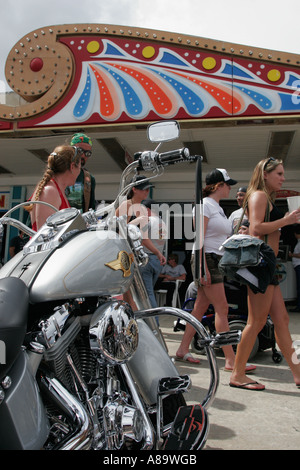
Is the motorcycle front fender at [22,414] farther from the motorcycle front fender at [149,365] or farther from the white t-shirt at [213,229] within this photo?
the white t-shirt at [213,229]

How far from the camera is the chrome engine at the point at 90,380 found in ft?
4.22

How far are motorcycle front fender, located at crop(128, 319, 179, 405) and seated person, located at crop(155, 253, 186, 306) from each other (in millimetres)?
5978

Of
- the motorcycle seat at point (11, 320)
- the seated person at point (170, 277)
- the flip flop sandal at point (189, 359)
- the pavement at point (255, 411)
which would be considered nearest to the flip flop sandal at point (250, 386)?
the pavement at point (255, 411)

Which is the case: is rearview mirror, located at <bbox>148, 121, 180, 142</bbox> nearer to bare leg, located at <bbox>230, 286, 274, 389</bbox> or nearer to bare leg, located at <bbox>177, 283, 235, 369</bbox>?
bare leg, located at <bbox>230, 286, 274, 389</bbox>

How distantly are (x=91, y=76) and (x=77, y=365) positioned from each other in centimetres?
664

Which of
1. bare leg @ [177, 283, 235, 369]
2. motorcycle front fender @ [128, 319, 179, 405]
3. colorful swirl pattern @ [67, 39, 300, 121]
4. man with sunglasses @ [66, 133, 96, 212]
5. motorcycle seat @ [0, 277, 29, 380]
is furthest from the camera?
colorful swirl pattern @ [67, 39, 300, 121]

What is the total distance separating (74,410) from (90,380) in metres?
0.19

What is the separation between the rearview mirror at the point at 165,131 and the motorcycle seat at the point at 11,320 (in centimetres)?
85

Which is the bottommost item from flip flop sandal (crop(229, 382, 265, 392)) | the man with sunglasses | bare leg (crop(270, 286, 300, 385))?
flip flop sandal (crop(229, 382, 265, 392))

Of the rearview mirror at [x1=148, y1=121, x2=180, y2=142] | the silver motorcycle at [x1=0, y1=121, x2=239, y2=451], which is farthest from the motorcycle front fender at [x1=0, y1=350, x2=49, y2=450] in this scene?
the rearview mirror at [x1=148, y1=121, x2=180, y2=142]

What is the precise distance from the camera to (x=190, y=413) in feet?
4.99

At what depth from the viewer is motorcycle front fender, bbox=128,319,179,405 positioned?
1.66 m
